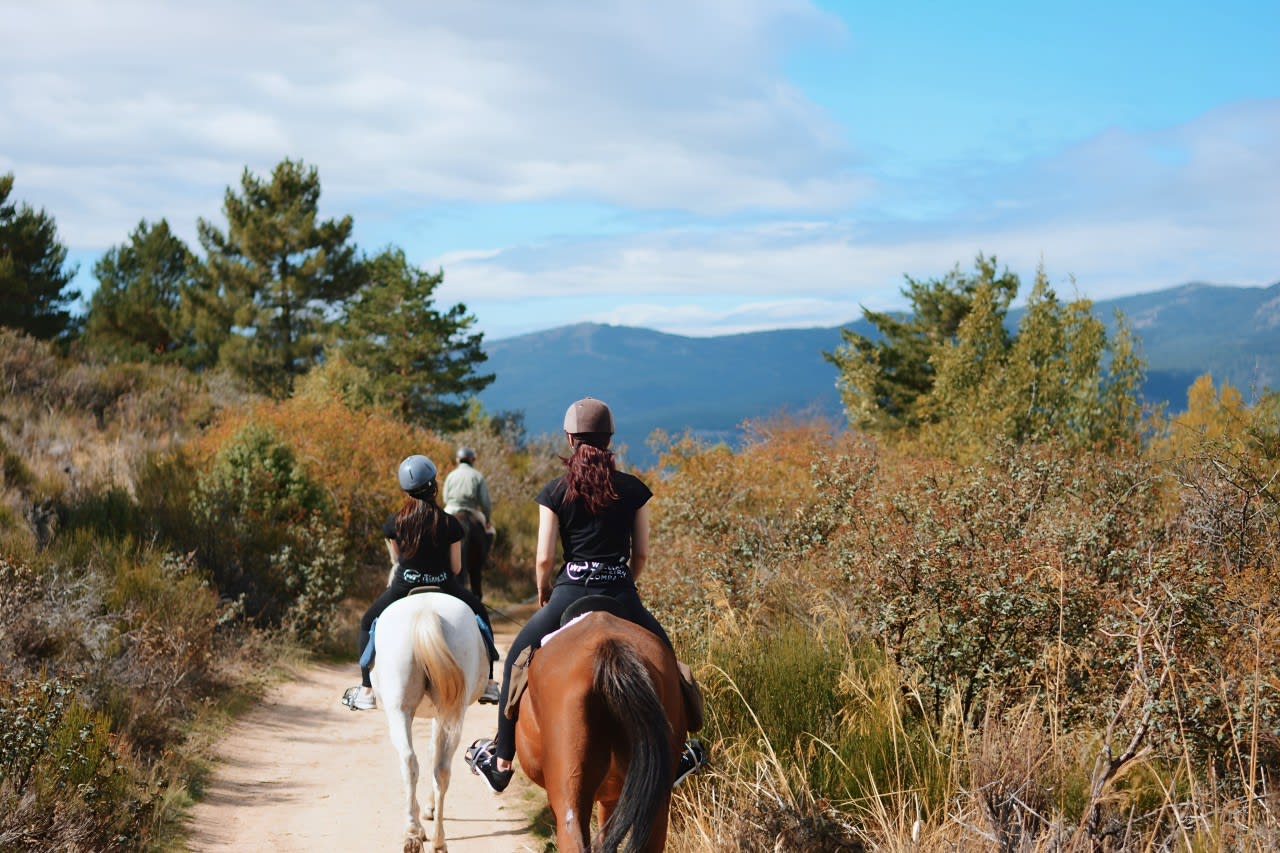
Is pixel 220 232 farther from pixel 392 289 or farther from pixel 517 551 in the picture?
pixel 517 551

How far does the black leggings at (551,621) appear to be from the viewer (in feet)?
17.1

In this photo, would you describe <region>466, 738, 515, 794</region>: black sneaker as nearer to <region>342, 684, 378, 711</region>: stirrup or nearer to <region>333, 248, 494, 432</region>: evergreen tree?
<region>342, 684, 378, 711</region>: stirrup

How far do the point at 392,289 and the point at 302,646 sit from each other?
1125 inches

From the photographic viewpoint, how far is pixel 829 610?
7367mm

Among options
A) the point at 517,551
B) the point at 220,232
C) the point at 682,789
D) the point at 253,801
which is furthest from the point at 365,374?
the point at 682,789

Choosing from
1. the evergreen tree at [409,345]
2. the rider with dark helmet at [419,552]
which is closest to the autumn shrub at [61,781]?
the rider with dark helmet at [419,552]

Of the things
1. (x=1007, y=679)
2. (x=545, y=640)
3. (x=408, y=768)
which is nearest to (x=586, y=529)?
(x=545, y=640)

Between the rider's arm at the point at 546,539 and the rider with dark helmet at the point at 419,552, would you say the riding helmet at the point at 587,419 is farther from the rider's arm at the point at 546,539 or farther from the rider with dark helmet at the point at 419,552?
the rider with dark helmet at the point at 419,552

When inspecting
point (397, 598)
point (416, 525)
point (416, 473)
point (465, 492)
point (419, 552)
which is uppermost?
point (416, 473)

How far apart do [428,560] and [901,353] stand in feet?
118

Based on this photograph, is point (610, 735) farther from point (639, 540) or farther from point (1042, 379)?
point (1042, 379)

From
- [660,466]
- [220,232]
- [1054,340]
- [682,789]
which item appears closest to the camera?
[682,789]

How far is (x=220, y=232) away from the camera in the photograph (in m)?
43.2

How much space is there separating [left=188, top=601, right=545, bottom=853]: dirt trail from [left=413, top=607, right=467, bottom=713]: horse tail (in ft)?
3.37
